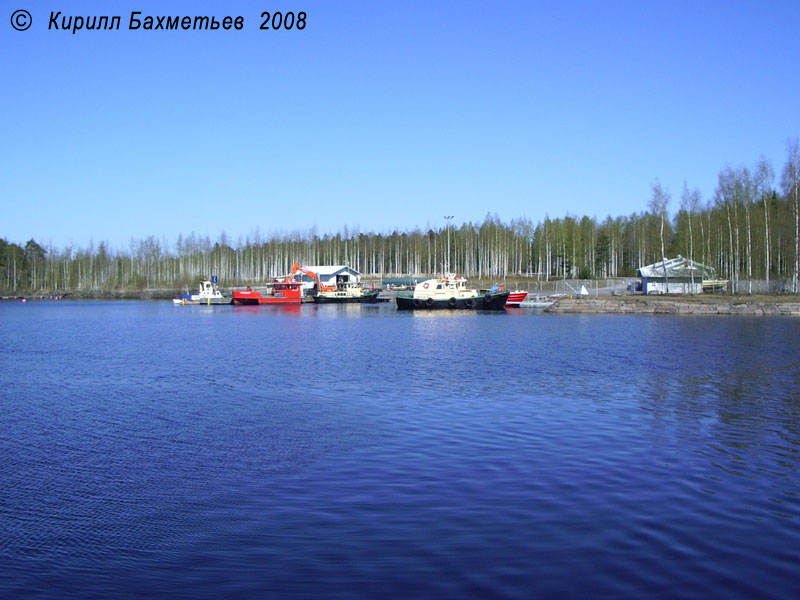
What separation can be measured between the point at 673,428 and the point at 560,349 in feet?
55.3

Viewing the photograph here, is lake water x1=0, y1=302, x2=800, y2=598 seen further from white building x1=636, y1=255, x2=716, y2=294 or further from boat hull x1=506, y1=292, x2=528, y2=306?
boat hull x1=506, y1=292, x2=528, y2=306

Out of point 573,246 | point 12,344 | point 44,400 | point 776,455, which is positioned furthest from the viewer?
point 573,246

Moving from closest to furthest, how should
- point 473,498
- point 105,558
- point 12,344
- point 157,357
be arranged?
1. point 105,558
2. point 473,498
3. point 157,357
4. point 12,344

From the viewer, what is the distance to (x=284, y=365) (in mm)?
25219

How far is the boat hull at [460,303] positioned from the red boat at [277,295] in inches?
886

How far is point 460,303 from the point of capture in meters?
75.6

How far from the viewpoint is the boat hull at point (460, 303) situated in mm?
73875

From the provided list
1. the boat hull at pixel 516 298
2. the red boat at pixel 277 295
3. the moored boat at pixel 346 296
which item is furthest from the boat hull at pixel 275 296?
the boat hull at pixel 516 298

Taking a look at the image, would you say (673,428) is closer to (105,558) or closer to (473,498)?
(473,498)

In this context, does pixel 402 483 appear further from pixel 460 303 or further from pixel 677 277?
pixel 677 277

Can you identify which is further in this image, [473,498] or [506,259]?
[506,259]

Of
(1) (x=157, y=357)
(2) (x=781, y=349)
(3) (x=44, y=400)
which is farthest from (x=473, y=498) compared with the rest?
(2) (x=781, y=349)

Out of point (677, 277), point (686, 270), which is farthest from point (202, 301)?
point (686, 270)

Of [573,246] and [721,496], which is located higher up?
[573,246]
